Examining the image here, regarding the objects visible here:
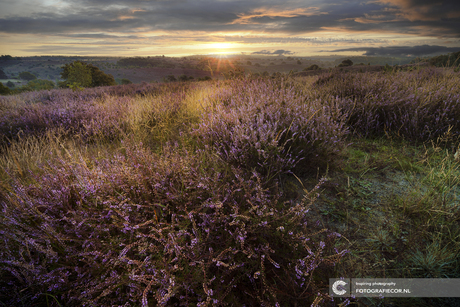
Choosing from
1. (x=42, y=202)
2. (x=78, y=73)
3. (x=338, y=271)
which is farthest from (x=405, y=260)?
(x=78, y=73)

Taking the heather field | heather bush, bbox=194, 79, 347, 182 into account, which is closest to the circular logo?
the heather field

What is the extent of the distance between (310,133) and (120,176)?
2276 mm

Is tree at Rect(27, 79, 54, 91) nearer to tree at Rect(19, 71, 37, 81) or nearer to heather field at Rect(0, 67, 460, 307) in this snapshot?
heather field at Rect(0, 67, 460, 307)

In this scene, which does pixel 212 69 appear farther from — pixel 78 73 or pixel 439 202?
pixel 78 73

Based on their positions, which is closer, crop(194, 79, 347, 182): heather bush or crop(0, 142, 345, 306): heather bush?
crop(0, 142, 345, 306): heather bush

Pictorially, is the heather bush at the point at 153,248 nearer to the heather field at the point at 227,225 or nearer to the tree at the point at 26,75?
the heather field at the point at 227,225

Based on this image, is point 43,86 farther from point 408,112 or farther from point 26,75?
point 26,75

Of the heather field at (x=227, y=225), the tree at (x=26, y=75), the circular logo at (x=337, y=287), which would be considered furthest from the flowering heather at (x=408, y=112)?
the tree at (x=26, y=75)

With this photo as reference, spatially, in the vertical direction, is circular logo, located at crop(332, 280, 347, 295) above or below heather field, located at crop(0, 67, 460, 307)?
below

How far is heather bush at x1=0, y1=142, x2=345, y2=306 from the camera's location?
1.28 metres

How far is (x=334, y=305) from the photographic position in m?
1.27

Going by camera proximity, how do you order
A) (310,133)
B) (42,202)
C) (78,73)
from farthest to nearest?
(78,73) < (310,133) < (42,202)

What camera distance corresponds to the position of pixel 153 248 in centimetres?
138

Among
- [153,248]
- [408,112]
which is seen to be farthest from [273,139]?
[408,112]
